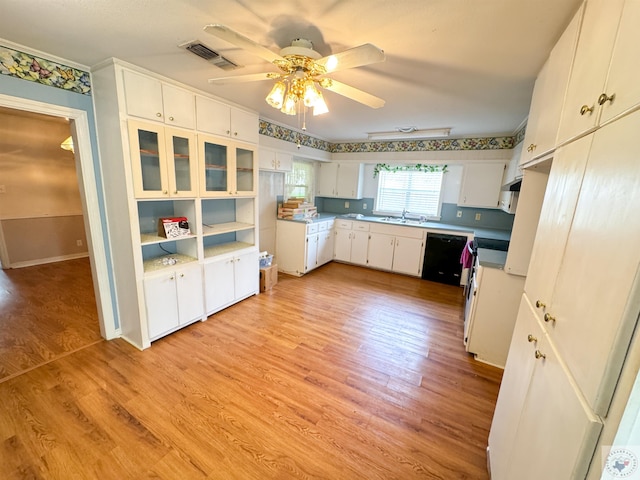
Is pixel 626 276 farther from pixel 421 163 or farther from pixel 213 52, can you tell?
pixel 421 163

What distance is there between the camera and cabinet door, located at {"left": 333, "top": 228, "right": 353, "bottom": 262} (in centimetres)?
494

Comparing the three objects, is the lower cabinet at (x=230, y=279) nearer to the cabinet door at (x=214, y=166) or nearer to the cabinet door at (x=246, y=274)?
the cabinet door at (x=246, y=274)

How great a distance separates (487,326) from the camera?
2348 mm

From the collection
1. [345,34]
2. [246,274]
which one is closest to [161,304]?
[246,274]

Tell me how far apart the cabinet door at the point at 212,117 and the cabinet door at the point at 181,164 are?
0.18 metres

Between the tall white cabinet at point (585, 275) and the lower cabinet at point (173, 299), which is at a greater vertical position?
the tall white cabinet at point (585, 275)

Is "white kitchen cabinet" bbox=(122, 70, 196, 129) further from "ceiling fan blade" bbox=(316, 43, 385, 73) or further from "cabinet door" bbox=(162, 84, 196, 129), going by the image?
"ceiling fan blade" bbox=(316, 43, 385, 73)

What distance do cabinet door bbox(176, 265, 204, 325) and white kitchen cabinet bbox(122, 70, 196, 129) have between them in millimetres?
1417

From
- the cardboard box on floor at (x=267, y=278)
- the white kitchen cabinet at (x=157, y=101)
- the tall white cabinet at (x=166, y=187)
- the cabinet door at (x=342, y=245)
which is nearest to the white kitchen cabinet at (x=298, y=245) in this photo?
the cabinet door at (x=342, y=245)

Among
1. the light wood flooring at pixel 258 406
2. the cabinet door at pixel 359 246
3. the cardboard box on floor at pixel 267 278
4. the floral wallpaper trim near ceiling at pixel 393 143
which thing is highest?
the floral wallpaper trim near ceiling at pixel 393 143

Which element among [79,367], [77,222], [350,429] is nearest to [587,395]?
[350,429]

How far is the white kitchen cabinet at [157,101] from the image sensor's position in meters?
2.03

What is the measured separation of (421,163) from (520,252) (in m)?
2.95

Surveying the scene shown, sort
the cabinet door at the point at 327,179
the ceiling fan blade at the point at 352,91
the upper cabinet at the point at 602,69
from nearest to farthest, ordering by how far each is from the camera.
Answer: the upper cabinet at the point at 602,69 < the ceiling fan blade at the point at 352,91 < the cabinet door at the point at 327,179
